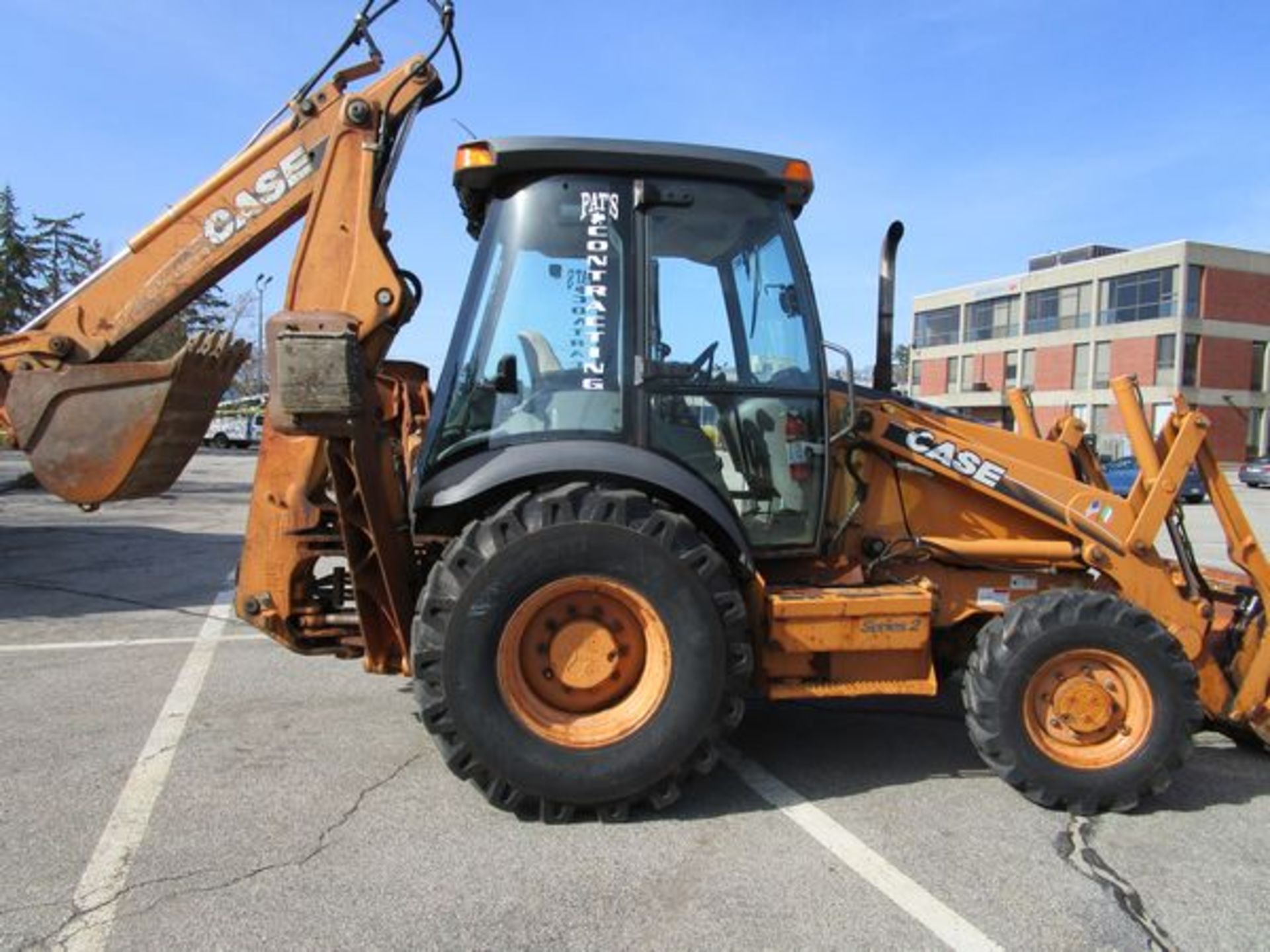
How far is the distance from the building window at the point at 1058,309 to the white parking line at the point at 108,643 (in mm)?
58778

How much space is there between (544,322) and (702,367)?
719 mm

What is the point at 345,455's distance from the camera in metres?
3.98

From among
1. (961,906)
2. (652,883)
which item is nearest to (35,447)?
(652,883)

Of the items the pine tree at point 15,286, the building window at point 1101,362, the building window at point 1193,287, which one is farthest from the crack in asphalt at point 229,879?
the building window at point 1101,362

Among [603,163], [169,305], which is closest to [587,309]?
[603,163]

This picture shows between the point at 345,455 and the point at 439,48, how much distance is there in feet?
6.36

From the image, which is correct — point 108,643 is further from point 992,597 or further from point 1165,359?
point 1165,359

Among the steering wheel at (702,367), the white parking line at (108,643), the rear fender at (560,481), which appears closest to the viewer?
the rear fender at (560,481)

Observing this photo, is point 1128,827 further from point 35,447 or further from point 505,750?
point 35,447

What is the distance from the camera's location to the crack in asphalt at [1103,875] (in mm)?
3191

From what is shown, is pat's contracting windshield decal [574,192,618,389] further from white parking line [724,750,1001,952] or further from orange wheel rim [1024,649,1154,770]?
orange wheel rim [1024,649,1154,770]

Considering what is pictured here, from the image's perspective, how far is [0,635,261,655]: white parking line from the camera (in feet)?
21.9

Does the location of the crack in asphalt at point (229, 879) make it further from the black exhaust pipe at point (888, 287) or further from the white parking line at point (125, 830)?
the black exhaust pipe at point (888, 287)

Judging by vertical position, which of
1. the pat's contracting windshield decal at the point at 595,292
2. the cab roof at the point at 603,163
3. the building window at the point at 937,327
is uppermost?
the building window at the point at 937,327
